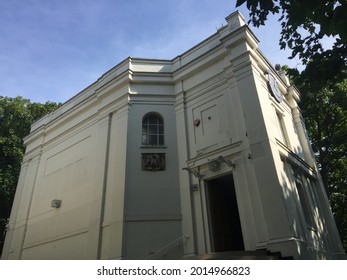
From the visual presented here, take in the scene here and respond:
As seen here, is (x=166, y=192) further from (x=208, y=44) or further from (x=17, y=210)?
(x=17, y=210)

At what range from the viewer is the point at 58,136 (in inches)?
665

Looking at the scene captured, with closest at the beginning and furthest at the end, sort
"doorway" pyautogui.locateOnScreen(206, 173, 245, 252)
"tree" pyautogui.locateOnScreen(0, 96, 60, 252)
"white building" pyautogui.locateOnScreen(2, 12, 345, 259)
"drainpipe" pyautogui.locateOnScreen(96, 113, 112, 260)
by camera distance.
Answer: "white building" pyautogui.locateOnScreen(2, 12, 345, 259), "doorway" pyautogui.locateOnScreen(206, 173, 245, 252), "drainpipe" pyautogui.locateOnScreen(96, 113, 112, 260), "tree" pyautogui.locateOnScreen(0, 96, 60, 252)

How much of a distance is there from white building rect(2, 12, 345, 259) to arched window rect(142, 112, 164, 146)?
0.05 meters

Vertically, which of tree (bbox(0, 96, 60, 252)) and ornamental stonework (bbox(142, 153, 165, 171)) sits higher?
tree (bbox(0, 96, 60, 252))

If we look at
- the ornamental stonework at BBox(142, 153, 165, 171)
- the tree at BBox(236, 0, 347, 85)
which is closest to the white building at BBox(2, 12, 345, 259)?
the ornamental stonework at BBox(142, 153, 165, 171)

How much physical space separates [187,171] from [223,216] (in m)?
2.15

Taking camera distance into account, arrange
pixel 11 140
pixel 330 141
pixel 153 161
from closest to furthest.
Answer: pixel 153 161 → pixel 330 141 → pixel 11 140

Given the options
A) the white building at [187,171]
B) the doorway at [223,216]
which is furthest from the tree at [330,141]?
the doorway at [223,216]

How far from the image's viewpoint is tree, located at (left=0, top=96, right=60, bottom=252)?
64.8 feet

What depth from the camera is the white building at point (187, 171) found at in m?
10.0

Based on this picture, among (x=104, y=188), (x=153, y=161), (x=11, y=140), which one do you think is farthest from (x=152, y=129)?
(x=11, y=140)

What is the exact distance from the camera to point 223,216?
1129 centimetres

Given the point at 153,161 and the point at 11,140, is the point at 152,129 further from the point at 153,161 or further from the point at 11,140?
the point at 11,140

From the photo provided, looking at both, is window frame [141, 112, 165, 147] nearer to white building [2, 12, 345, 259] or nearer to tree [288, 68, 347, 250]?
white building [2, 12, 345, 259]
